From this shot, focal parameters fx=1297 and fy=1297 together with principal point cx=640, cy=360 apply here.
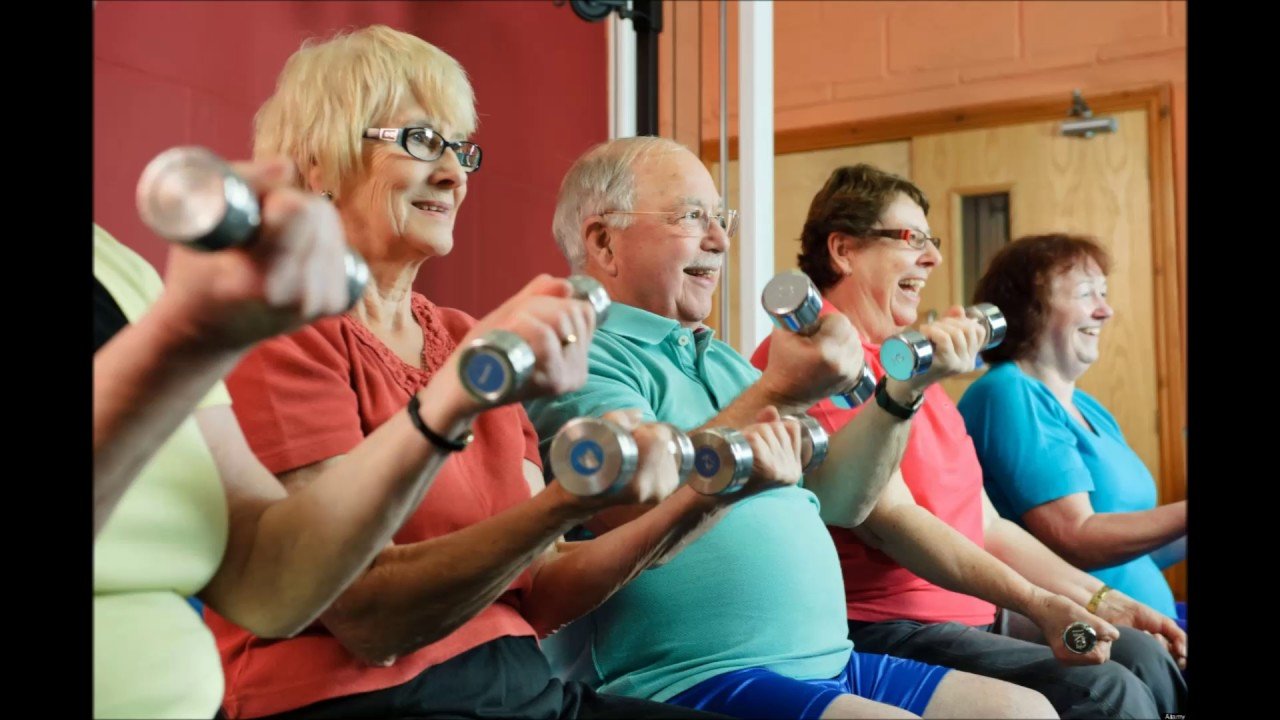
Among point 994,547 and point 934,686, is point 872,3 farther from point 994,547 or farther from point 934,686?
point 934,686

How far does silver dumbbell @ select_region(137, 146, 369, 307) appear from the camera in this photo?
0.51 meters

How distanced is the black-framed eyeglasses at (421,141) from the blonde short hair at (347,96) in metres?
0.01

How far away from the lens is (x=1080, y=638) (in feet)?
4.92

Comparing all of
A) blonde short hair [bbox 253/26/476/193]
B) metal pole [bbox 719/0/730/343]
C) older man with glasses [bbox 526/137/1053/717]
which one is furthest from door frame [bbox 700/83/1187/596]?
blonde short hair [bbox 253/26/476/193]

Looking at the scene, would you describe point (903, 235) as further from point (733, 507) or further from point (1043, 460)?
point (733, 507)

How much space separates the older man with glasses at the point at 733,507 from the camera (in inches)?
49.3

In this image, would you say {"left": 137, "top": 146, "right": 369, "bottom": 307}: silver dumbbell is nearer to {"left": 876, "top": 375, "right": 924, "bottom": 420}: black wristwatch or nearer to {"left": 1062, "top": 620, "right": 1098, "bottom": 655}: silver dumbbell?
{"left": 876, "top": 375, "right": 924, "bottom": 420}: black wristwatch

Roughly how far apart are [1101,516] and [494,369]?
158cm

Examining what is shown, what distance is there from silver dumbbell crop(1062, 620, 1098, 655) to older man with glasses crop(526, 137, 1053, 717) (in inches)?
5.9

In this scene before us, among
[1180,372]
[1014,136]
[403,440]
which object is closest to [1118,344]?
[1180,372]

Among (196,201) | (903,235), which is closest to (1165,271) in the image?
(903,235)

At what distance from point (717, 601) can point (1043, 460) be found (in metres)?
0.98

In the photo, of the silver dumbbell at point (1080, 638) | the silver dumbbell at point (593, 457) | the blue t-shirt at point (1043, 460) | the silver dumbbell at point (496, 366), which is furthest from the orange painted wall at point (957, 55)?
the silver dumbbell at point (496, 366)

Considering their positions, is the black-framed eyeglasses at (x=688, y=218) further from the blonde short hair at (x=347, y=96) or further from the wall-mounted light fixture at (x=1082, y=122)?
the wall-mounted light fixture at (x=1082, y=122)
